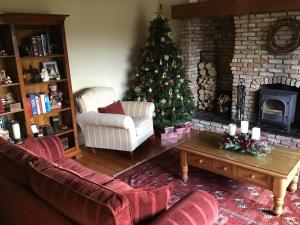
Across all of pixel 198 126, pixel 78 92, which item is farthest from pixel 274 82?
pixel 78 92

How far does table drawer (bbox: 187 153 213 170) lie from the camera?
2893 millimetres

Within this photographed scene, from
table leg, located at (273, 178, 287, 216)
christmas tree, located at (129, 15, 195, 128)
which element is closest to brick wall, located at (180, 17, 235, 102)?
christmas tree, located at (129, 15, 195, 128)

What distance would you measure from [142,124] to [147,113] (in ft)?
1.02

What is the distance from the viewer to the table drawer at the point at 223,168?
2.75 meters

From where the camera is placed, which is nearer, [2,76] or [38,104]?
[2,76]

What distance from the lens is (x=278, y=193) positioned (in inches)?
96.3

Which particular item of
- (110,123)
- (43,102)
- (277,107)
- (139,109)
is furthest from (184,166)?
(277,107)

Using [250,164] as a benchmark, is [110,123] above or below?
above

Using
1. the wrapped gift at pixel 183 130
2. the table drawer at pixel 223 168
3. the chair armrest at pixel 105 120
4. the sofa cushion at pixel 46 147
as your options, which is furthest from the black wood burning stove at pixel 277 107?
the sofa cushion at pixel 46 147

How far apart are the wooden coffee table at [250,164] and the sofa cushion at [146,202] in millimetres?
1333

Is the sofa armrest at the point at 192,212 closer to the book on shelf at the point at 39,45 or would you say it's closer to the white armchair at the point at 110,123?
the white armchair at the point at 110,123

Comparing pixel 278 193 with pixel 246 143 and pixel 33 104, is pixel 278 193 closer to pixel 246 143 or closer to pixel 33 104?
pixel 246 143

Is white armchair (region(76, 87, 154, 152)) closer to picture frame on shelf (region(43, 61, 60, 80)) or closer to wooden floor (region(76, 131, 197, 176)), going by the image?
wooden floor (region(76, 131, 197, 176))

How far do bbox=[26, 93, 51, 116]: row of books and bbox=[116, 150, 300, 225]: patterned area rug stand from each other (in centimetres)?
128
